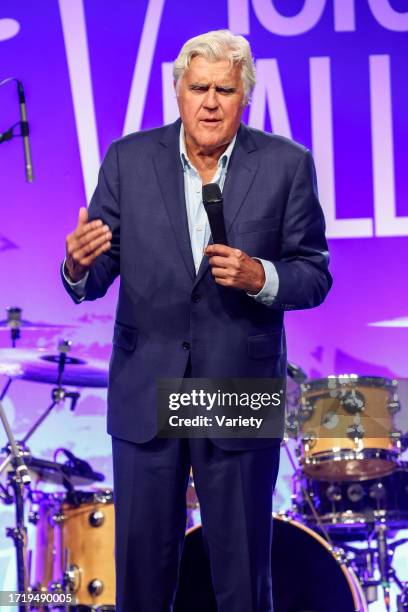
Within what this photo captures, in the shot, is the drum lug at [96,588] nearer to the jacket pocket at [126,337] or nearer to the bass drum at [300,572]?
the bass drum at [300,572]

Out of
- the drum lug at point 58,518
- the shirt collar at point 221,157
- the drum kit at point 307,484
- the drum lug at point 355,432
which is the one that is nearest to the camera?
the shirt collar at point 221,157

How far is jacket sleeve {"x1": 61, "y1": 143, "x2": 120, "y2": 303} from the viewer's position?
2.35 meters

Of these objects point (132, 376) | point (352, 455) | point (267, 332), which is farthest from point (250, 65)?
point (352, 455)

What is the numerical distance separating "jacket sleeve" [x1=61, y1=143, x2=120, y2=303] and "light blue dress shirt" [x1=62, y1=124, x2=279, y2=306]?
→ 0.14 ft

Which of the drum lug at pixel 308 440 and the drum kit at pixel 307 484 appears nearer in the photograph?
the drum kit at pixel 307 484

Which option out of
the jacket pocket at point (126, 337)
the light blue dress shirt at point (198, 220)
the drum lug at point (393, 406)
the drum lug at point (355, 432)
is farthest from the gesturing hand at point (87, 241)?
the drum lug at point (393, 406)

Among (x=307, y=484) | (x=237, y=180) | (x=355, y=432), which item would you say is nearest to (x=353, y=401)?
(x=355, y=432)

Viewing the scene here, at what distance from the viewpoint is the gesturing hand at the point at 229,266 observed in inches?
83.9

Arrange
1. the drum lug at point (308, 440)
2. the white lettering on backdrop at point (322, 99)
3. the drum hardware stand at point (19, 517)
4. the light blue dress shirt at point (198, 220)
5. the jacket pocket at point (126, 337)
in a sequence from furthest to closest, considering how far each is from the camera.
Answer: the white lettering on backdrop at point (322, 99), the drum lug at point (308, 440), the drum hardware stand at point (19, 517), the jacket pocket at point (126, 337), the light blue dress shirt at point (198, 220)

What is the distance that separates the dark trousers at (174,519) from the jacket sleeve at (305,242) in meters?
0.41

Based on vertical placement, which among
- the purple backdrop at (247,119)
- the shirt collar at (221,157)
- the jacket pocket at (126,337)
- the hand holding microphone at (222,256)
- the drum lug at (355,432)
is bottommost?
the jacket pocket at (126,337)

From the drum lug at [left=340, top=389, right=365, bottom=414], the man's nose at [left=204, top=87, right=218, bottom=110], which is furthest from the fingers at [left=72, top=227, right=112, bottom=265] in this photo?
the drum lug at [left=340, top=389, right=365, bottom=414]

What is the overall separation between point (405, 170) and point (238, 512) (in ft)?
9.55

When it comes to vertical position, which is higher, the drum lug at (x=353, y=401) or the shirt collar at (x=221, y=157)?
the shirt collar at (x=221, y=157)
